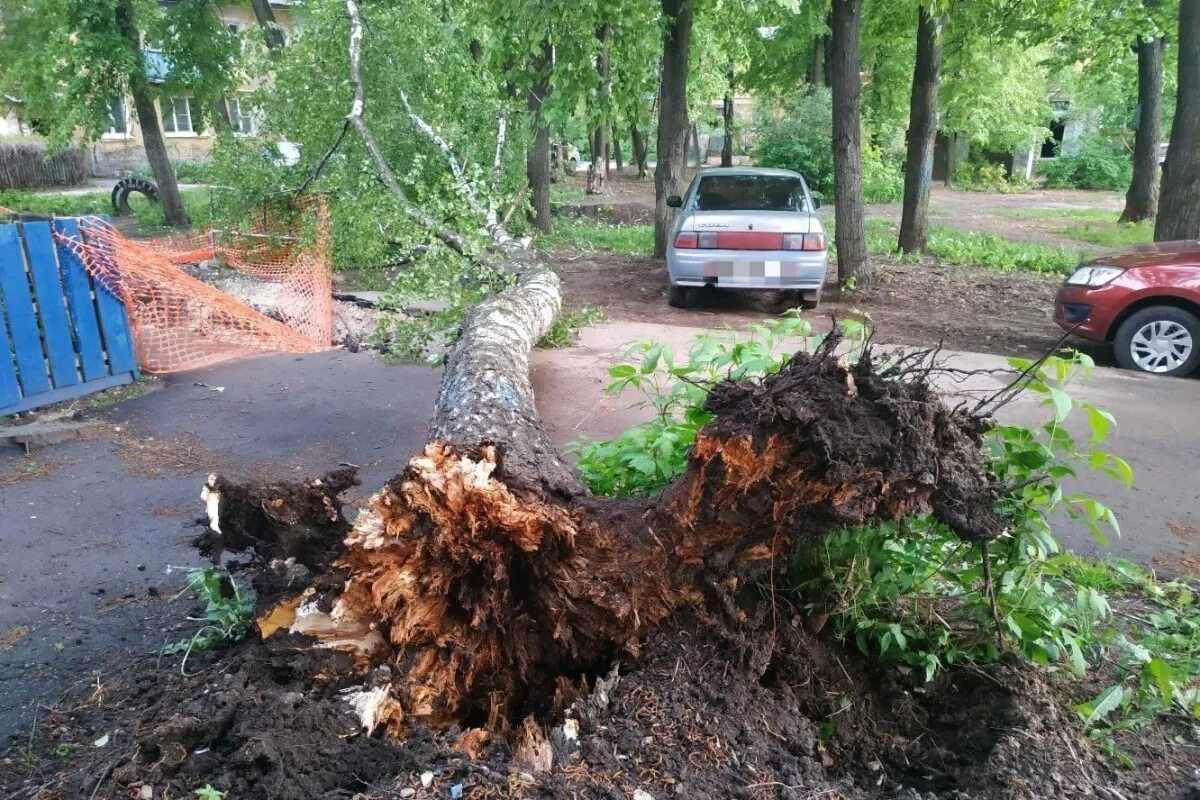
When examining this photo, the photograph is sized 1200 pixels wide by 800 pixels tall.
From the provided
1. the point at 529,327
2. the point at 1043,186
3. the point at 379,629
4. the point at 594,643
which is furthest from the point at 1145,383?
the point at 1043,186

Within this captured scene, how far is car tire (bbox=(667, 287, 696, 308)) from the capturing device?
10812 mm

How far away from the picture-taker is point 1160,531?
4.61m

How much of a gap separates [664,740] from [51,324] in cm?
639

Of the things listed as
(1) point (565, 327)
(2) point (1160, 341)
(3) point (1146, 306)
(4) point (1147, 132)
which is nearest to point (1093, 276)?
(3) point (1146, 306)

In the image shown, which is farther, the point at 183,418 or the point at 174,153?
the point at 174,153

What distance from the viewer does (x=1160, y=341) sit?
309 inches

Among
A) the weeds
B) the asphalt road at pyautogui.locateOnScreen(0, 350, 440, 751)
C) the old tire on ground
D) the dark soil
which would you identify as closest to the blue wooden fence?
the asphalt road at pyautogui.locateOnScreen(0, 350, 440, 751)

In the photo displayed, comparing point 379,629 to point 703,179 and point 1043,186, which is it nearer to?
point 703,179

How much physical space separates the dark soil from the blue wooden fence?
4549 mm

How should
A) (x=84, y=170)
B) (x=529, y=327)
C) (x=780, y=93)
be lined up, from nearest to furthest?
(x=529, y=327), (x=780, y=93), (x=84, y=170)

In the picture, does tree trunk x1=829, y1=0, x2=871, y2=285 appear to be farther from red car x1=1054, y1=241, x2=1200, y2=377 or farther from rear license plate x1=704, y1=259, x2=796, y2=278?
red car x1=1054, y1=241, x2=1200, y2=377

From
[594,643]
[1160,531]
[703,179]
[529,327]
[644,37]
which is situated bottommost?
[1160,531]

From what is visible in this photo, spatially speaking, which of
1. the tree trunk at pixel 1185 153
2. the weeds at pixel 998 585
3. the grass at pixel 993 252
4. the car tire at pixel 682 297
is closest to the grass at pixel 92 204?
the car tire at pixel 682 297

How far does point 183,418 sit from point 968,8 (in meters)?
12.5
